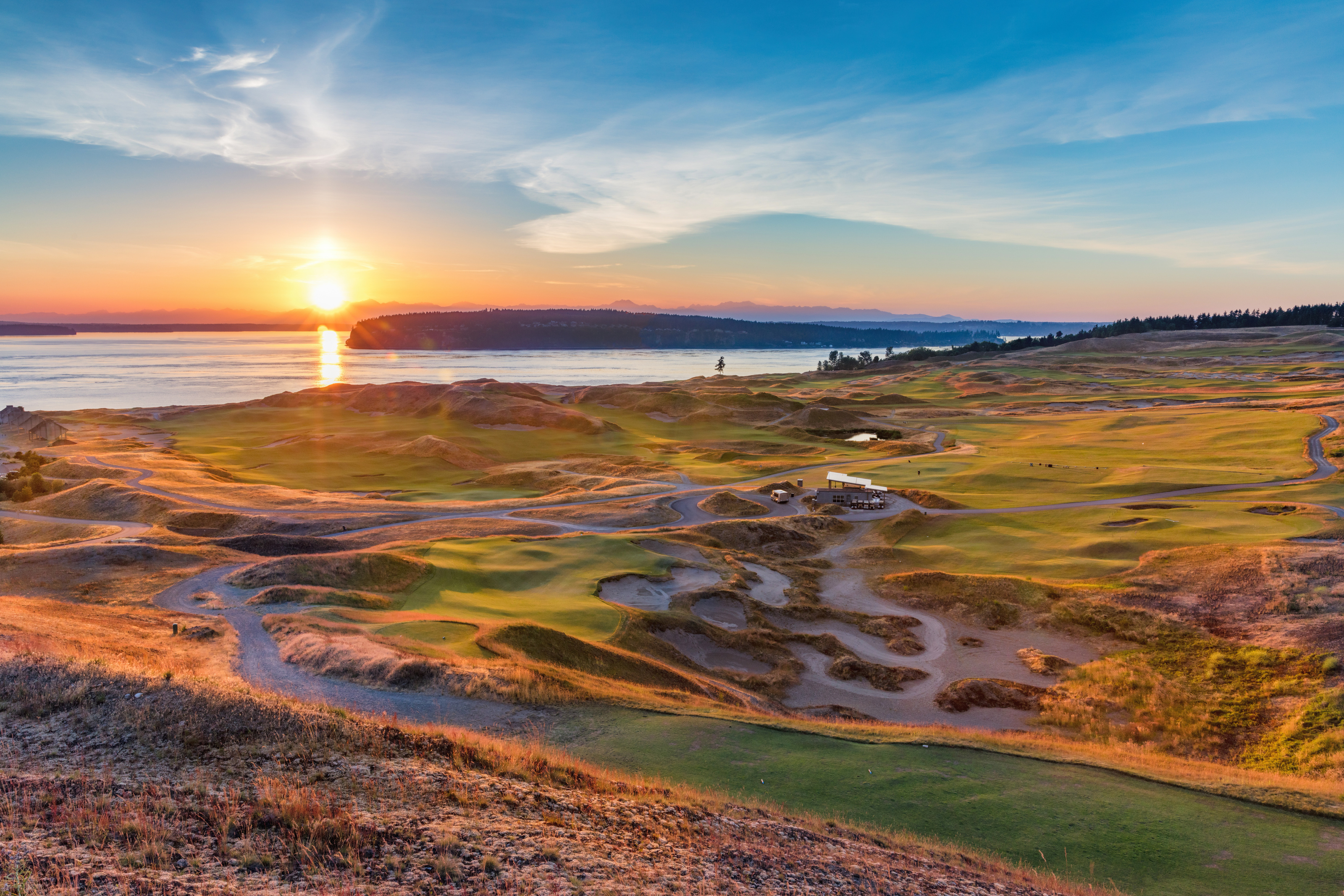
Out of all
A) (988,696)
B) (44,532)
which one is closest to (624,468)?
(44,532)

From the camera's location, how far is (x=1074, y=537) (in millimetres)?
44438

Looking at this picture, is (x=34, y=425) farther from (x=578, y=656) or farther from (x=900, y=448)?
(x=900, y=448)

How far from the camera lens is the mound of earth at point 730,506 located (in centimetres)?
5381

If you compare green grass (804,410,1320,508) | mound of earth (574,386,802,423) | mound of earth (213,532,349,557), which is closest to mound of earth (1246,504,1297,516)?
green grass (804,410,1320,508)

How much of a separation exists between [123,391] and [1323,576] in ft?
734

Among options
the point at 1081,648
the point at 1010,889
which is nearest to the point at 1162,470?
the point at 1081,648

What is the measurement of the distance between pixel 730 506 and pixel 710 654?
2479 centimetres

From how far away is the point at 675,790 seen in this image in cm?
1388

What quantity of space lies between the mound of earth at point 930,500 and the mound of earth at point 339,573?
38911 millimetres

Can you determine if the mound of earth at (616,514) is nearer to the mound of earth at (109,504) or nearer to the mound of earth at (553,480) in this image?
the mound of earth at (553,480)

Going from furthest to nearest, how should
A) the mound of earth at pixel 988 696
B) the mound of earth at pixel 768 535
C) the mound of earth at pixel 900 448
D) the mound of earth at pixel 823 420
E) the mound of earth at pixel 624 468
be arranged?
the mound of earth at pixel 823 420 < the mound of earth at pixel 900 448 < the mound of earth at pixel 624 468 < the mound of earth at pixel 768 535 < the mound of earth at pixel 988 696

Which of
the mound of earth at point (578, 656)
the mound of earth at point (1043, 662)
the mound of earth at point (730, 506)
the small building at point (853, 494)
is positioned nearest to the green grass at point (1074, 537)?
the small building at point (853, 494)

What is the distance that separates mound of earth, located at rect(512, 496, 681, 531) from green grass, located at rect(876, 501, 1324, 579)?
58.4 ft

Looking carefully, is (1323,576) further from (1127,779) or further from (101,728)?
(101,728)
